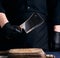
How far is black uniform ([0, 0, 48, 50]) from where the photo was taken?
87 cm

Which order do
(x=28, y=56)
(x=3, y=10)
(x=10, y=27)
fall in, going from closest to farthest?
(x=28, y=56)
(x=10, y=27)
(x=3, y=10)

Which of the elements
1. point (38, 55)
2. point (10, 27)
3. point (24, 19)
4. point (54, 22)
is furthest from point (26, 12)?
point (38, 55)

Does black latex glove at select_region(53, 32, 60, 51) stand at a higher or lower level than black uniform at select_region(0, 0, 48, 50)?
lower

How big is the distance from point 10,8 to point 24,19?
0.08 metres

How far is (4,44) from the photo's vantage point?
847 millimetres

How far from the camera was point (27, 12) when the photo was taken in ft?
2.86

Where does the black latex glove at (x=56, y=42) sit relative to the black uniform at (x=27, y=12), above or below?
below

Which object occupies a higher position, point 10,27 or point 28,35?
point 10,27

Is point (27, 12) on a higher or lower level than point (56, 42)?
higher

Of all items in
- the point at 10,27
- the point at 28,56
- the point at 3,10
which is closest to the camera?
the point at 28,56

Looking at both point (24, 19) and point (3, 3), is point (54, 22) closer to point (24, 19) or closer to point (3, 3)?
point (24, 19)

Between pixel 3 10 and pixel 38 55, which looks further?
pixel 3 10

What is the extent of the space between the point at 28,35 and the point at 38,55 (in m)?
0.45

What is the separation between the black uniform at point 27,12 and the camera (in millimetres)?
865
